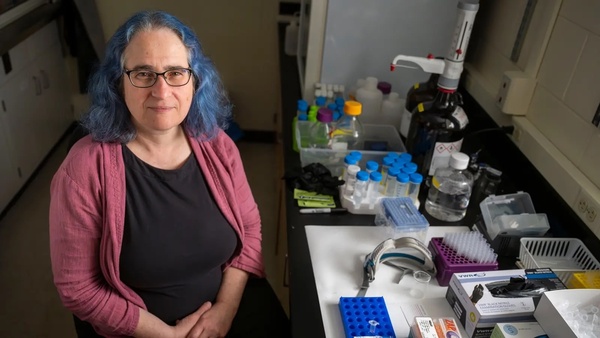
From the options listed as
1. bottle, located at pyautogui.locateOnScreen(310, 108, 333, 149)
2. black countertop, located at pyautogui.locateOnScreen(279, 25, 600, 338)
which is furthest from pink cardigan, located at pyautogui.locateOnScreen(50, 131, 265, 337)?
bottle, located at pyautogui.locateOnScreen(310, 108, 333, 149)

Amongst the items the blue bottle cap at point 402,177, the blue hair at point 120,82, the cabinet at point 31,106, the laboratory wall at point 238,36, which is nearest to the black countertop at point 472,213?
the blue bottle cap at point 402,177

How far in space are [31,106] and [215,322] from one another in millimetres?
1994

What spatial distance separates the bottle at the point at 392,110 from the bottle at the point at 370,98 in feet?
0.07

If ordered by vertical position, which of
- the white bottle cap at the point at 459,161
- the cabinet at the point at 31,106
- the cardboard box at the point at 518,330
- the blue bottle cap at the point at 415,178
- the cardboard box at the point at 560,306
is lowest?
the cabinet at the point at 31,106

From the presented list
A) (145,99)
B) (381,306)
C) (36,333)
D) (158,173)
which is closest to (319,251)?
(381,306)

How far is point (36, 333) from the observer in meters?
1.82

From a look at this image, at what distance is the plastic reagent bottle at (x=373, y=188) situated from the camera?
1234 mm

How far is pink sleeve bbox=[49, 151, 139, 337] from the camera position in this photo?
1.01m

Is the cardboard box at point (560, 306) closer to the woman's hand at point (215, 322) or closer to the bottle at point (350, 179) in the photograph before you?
the bottle at point (350, 179)

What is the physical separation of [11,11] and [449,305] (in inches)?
98.6

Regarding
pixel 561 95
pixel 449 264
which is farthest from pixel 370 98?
pixel 449 264

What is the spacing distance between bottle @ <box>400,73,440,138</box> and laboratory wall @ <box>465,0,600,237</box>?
0.22 metres

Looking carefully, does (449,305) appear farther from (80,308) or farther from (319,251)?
(80,308)

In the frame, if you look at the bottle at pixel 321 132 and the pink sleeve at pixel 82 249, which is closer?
the pink sleeve at pixel 82 249
